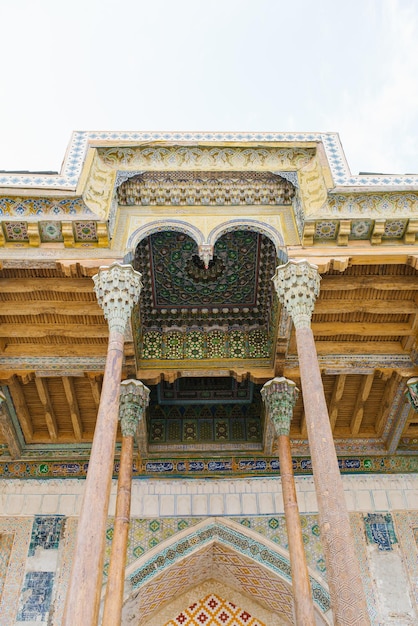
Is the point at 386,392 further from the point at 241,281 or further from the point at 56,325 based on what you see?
the point at 56,325

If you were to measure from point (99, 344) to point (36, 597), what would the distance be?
12.5 feet

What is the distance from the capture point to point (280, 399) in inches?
367

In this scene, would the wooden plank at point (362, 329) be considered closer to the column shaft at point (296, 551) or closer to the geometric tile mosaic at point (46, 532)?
the column shaft at point (296, 551)

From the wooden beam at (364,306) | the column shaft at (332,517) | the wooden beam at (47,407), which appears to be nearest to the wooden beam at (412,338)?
the wooden beam at (364,306)

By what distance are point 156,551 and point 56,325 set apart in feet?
12.4

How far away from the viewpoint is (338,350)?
9.52 m

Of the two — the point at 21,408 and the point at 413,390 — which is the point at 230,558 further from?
the point at 21,408

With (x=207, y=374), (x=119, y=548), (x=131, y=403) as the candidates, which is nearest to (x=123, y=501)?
(x=119, y=548)

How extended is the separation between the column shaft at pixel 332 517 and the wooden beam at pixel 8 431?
17.3ft

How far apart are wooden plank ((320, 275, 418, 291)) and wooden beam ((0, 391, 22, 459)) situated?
5.16m

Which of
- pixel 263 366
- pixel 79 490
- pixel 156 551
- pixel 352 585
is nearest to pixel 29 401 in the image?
pixel 79 490

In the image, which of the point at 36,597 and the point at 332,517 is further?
the point at 36,597

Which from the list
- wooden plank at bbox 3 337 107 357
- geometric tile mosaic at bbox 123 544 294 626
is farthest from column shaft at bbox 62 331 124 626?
geometric tile mosaic at bbox 123 544 294 626

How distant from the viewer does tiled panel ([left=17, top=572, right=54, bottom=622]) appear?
361 inches
